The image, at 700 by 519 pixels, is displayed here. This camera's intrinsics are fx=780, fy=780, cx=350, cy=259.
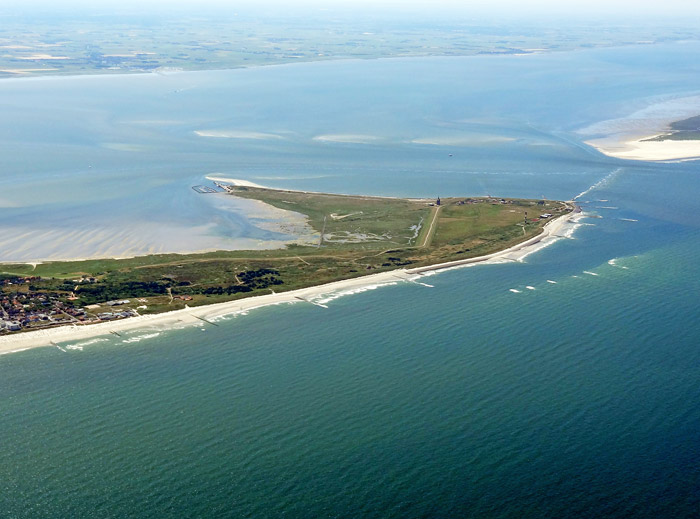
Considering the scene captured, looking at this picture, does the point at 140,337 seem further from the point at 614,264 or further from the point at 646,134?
the point at 646,134

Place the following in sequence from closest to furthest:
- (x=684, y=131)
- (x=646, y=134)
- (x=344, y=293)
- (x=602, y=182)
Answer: (x=344, y=293) < (x=602, y=182) < (x=646, y=134) < (x=684, y=131)

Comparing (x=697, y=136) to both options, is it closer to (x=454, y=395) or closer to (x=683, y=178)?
(x=683, y=178)

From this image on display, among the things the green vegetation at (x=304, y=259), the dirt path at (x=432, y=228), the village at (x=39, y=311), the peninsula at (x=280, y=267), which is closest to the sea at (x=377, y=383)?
the peninsula at (x=280, y=267)

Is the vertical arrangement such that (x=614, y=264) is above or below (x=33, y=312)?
above

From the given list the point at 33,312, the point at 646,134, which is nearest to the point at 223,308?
the point at 33,312

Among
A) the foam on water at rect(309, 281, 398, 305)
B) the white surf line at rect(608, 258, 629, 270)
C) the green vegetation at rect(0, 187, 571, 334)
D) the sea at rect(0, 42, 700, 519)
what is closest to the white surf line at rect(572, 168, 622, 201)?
the sea at rect(0, 42, 700, 519)

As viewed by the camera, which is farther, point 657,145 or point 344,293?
point 657,145

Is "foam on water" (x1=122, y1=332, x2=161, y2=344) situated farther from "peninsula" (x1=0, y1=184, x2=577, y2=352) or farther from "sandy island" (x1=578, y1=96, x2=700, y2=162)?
"sandy island" (x1=578, y1=96, x2=700, y2=162)
